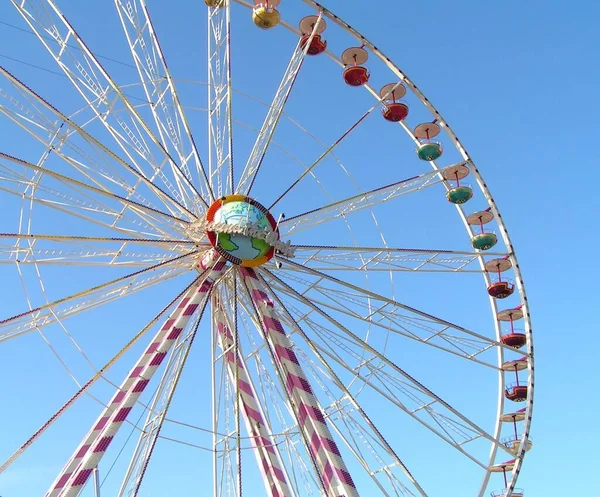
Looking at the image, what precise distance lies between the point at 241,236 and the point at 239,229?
180 mm

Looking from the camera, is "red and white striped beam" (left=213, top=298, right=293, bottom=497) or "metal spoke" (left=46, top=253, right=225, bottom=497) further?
"red and white striped beam" (left=213, top=298, right=293, bottom=497)

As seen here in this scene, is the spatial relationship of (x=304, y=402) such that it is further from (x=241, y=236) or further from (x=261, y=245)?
Answer: (x=241, y=236)

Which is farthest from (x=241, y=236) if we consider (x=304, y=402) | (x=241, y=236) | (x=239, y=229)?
(x=304, y=402)

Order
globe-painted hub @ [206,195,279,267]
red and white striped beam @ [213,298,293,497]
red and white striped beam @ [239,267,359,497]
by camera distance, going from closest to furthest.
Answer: red and white striped beam @ [239,267,359,497] → globe-painted hub @ [206,195,279,267] → red and white striped beam @ [213,298,293,497]

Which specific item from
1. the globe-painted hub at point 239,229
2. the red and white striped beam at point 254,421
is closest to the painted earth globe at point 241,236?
the globe-painted hub at point 239,229

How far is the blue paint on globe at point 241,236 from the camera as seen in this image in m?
12.9

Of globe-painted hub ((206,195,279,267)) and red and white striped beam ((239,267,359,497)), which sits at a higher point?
globe-painted hub ((206,195,279,267))

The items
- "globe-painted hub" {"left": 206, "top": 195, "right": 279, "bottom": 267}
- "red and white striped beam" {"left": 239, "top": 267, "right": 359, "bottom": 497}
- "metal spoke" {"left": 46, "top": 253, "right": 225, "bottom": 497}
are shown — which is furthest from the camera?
"globe-painted hub" {"left": 206, "top": 195, "right": 279, "bottom": 267}

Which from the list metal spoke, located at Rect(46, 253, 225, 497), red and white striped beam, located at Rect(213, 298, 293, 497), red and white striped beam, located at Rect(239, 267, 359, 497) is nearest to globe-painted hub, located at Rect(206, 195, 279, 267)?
metal spoke, located at Rect(46, 253, 225, 497)

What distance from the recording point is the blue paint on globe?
12914 millimetres

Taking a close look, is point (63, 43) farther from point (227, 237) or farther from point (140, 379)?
point (140, 379)

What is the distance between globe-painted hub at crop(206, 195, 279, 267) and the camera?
12.9 m

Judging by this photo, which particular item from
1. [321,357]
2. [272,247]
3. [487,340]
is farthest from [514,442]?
[272,247]

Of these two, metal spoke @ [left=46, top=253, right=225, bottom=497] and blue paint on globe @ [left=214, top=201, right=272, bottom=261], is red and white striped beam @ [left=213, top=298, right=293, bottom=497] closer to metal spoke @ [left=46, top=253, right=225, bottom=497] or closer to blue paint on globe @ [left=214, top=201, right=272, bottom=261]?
metal spoke @ [left=46, top=253, right=225, bottom=497]
